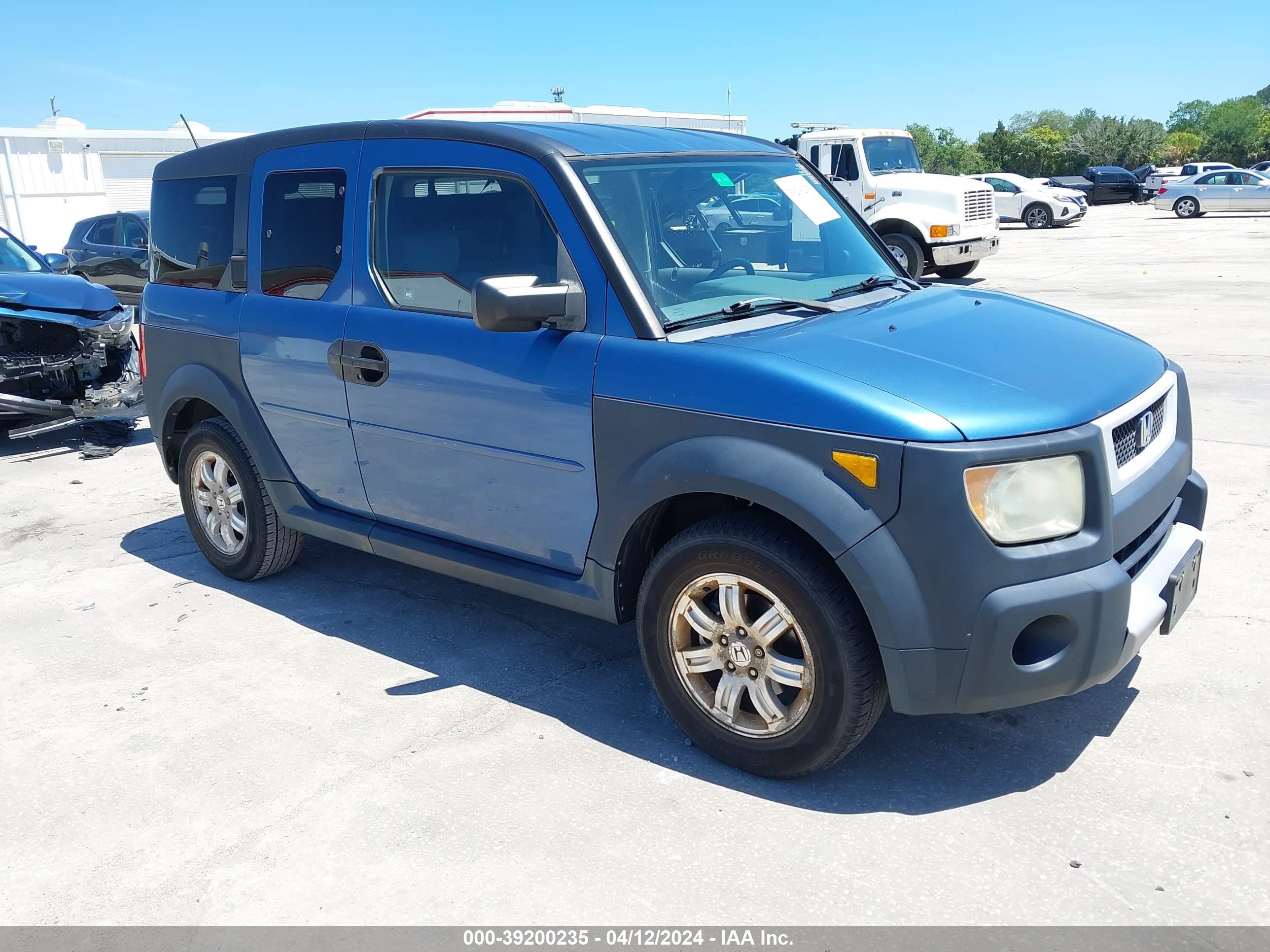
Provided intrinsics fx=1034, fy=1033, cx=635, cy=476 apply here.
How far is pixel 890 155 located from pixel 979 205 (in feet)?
5.30

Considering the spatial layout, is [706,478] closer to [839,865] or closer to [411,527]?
[839,865]

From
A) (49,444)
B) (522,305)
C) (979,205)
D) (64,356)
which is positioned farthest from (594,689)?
(979,205)

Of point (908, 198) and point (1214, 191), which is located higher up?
point (1214, 191)

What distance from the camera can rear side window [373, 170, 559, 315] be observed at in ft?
12.1

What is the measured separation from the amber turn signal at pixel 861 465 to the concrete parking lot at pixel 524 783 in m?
1.06

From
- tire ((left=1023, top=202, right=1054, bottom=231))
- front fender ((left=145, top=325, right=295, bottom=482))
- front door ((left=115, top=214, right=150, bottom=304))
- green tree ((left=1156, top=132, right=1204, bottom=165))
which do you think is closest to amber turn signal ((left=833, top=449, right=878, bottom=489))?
front fender ((left=145, top=325, right=295, bottom=482))

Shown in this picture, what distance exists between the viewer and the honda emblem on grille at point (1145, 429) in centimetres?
327

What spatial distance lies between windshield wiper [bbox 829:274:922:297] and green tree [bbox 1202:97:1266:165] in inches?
3053

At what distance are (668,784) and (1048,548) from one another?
1.40 meters

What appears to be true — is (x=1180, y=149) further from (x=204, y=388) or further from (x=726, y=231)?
(x=204, y=388)

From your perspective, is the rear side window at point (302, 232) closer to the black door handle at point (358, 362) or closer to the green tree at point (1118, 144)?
the black door handle at point (358, 362)

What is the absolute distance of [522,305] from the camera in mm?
3359

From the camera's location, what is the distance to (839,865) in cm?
291
